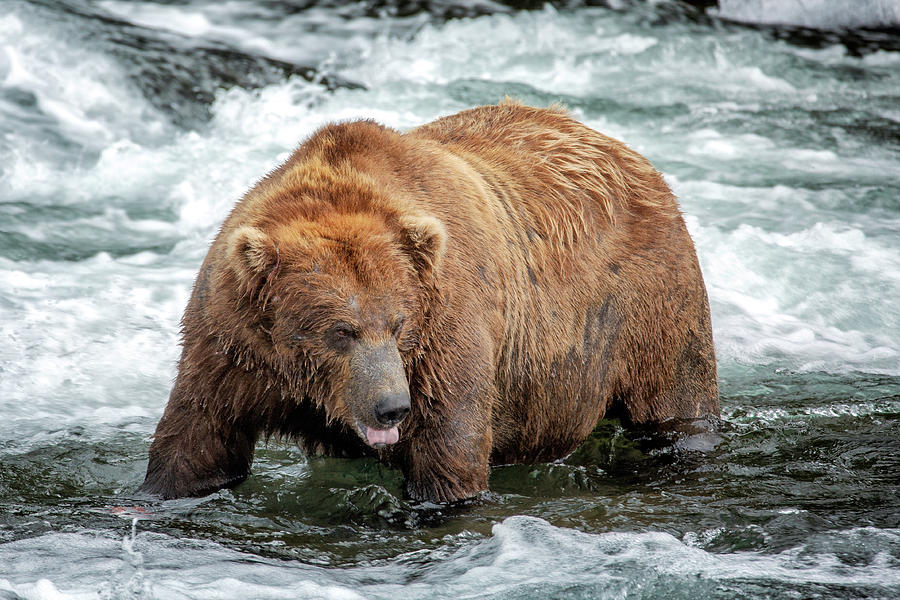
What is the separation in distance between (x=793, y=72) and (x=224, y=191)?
796cm

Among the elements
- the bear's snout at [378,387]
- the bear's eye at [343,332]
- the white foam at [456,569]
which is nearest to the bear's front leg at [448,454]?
the white foam at [456,569]

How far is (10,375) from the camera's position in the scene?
7.29 meters

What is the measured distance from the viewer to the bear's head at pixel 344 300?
462 centimetres

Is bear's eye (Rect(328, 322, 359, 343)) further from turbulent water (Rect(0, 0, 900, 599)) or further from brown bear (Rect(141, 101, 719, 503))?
turbulent water (Rect(0, 0, 900, 599))

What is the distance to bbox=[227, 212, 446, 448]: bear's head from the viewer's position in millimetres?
4621

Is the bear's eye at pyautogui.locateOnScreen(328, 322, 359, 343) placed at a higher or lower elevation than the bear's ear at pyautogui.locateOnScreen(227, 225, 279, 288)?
lower

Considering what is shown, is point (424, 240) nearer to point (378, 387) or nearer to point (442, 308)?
point (442, 308)

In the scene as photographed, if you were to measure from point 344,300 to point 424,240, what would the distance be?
0.45 metres

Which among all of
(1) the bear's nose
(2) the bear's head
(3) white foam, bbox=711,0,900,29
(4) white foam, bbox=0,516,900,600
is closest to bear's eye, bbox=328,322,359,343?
(2) the bear's head

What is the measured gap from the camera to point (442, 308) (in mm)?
5031

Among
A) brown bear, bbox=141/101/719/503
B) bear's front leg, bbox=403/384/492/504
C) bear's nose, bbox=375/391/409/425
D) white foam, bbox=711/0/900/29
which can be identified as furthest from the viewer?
white foam, bbox=711/0/900/29

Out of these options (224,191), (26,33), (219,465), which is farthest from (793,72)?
(219,465)

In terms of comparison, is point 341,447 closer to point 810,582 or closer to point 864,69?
point 810,582

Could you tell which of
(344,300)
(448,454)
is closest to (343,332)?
(344,300)
